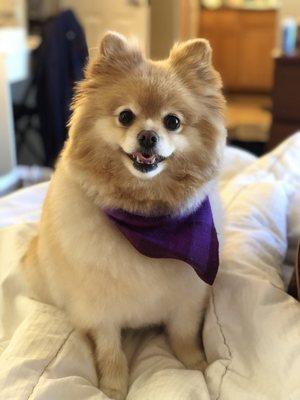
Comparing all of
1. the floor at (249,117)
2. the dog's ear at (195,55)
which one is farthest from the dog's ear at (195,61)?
the floor at (249,117)

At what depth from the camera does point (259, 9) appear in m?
6.10

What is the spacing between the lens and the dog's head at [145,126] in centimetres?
99

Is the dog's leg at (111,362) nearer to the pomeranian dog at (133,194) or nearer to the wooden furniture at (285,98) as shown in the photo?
the pomeranian dog at (133,194)

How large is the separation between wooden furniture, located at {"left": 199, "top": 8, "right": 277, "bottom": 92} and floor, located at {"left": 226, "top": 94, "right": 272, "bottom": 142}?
0.22 meters

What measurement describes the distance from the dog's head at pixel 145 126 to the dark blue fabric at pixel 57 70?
204cm

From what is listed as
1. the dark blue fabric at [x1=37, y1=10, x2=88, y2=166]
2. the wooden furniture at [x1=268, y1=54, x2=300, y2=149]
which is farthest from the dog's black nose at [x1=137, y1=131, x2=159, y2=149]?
the wooden furniture at [x1=268, y1=54, x2=300, y2=149]

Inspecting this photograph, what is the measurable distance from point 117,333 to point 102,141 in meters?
0.43

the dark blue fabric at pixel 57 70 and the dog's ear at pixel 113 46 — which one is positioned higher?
the dog's ear at pixel 113 46

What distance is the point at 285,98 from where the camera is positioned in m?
3.19

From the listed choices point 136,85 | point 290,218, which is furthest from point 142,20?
point 136,85

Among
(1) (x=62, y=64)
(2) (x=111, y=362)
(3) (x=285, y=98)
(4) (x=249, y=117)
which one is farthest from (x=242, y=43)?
(2) (x=111, y=362)

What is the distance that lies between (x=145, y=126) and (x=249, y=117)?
14.1ft

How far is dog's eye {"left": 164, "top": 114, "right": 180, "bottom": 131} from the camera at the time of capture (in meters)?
1.01

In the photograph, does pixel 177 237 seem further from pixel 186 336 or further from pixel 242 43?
pixel 242 43
